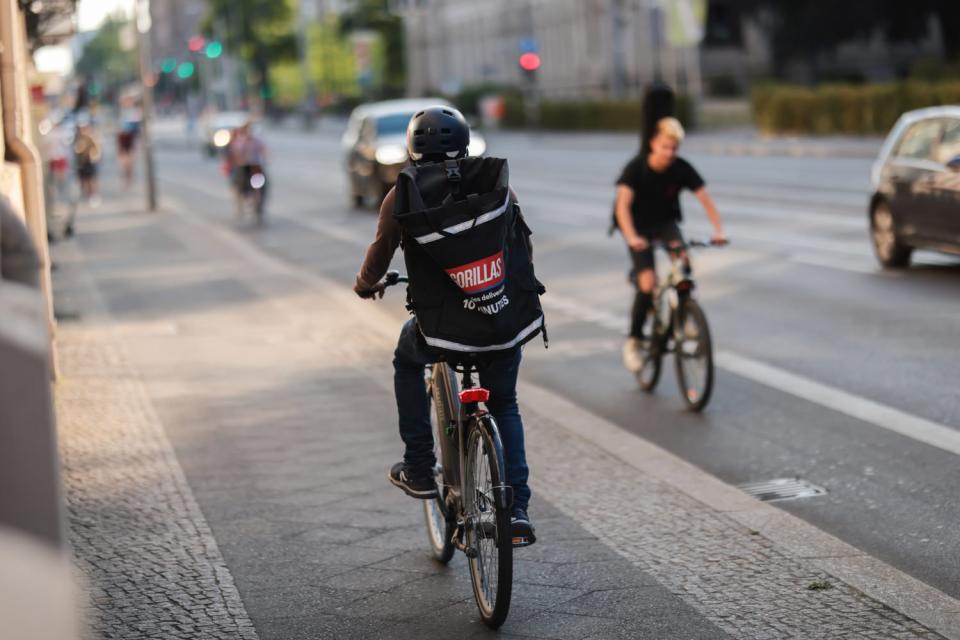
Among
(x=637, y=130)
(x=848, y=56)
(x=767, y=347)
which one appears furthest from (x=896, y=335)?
(x=848, y=56)

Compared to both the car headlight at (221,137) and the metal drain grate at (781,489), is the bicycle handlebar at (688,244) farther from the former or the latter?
the car headlight at (221,137)

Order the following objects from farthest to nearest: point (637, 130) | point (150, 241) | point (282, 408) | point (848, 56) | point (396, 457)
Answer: point (848, 56) → point (637, 130) → point (150, 241) → point (282, 408) → point (396, 457)

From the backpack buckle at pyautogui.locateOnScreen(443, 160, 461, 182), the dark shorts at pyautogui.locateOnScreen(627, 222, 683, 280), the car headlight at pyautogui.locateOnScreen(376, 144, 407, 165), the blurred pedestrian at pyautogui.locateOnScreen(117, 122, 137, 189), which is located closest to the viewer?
the backpack buckle at pyautogui.locateOnScreen(443, 160, 461, 182)

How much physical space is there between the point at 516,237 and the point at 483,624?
124cm

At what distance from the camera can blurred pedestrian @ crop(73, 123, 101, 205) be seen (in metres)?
34.3

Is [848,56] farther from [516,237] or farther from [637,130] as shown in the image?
[516,237]

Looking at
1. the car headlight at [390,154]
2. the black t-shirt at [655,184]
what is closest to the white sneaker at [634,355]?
the black t-shirt at [655,184]

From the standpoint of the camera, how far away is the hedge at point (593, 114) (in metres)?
58.5

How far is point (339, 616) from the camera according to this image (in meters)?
5.47

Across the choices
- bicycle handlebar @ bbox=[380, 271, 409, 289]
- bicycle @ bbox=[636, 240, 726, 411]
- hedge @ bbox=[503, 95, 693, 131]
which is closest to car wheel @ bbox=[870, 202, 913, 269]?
bicycle @ bbox=[636, 240, 726, 411]

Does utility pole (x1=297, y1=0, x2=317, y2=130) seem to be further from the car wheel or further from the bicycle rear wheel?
the bicycle rear wheel

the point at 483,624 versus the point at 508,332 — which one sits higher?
the point at 508,332

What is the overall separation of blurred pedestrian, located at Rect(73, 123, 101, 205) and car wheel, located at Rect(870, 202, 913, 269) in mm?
21521

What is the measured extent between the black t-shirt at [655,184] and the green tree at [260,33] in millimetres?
128058
